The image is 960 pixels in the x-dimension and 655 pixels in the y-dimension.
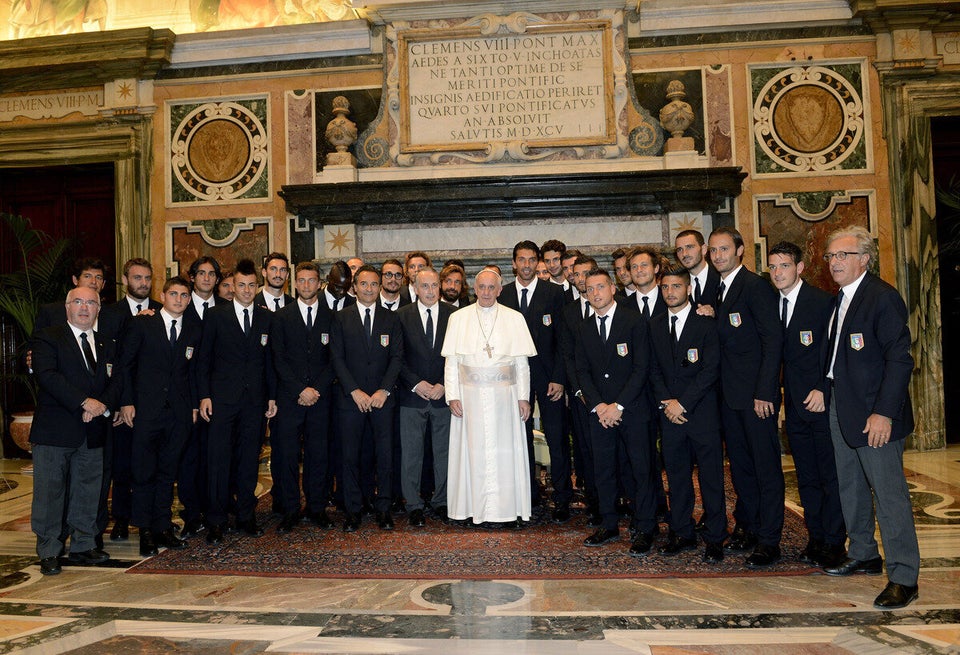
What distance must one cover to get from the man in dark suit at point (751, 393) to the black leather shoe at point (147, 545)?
3.36m

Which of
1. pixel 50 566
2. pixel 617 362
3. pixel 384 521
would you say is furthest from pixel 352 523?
pixel 617 362

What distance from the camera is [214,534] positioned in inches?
181

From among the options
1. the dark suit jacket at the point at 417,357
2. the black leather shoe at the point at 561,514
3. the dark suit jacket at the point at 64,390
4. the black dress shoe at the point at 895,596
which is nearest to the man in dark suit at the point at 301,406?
the dark suit jacket at the point at 417,357

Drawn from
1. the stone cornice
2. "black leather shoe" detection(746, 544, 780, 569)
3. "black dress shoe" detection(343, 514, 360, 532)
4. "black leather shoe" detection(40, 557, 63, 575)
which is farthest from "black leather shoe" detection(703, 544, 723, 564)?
the stone cornice

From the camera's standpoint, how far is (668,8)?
25.6 ft

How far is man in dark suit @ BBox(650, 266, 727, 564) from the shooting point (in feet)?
13.5

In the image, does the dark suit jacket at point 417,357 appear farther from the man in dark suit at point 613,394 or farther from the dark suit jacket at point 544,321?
the man in dark suit at point 613,394

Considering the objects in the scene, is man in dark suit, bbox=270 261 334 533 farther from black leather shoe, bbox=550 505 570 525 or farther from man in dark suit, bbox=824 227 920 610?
man in dark suit, bbox=824 227 920 610

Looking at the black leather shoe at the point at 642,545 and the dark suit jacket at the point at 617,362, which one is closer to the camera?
the black leather shoe at the point at 642,545

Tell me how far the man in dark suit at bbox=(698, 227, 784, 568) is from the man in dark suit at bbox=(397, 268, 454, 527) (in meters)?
1.90

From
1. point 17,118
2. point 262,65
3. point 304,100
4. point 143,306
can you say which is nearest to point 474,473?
point 143,306

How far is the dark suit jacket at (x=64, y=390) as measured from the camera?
4.08 metres

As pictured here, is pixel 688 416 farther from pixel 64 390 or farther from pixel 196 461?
pixel 64 390

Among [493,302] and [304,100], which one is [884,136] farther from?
[304,100]
